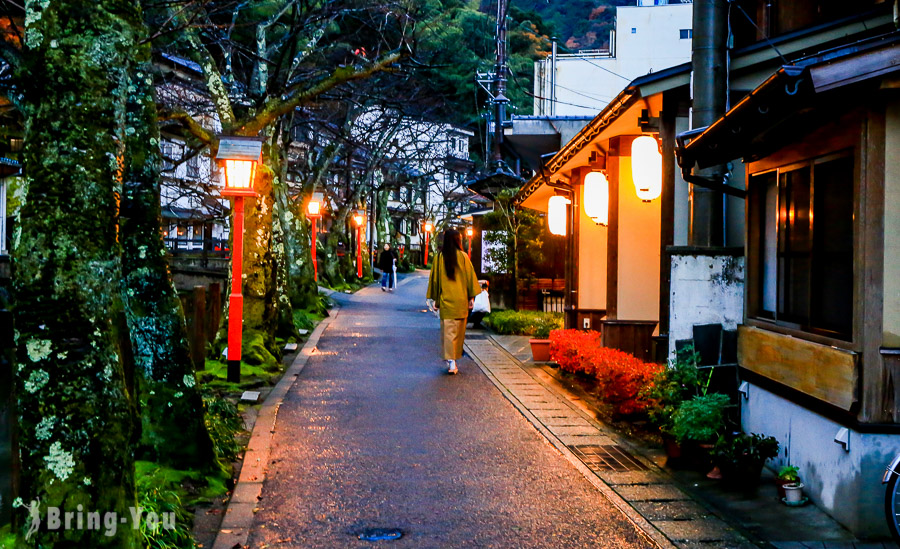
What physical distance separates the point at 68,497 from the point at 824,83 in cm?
554

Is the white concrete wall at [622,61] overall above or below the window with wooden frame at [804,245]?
above

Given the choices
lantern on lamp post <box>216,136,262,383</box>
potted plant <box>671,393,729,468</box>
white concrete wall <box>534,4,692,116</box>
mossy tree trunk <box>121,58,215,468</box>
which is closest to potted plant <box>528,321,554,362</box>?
lantern on lamp post <box>216,136,262,383</box>

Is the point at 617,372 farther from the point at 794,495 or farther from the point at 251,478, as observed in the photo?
the point at 251,478

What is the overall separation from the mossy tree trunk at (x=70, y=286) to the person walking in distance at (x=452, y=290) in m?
9.89

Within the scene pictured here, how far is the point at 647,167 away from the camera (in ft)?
37.8

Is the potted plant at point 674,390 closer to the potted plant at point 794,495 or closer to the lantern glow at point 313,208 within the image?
the potted plant at point 794,495

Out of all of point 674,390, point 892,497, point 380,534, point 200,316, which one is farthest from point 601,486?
point 200,316

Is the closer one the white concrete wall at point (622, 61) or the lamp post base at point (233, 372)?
the lamp post base at point (233, 372)

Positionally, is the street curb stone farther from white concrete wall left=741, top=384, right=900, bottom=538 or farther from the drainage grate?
white concrete wall left=741, top=384, right=900, bottom=538

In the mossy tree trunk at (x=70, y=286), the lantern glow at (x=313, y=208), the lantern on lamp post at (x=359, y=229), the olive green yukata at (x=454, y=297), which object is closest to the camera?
the mossy tree trunk at (x=70, y=286)

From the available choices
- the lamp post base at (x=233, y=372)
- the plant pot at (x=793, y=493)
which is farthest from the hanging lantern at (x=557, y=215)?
the plant pot at (x=793, y=493)

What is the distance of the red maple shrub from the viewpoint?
1061 cm

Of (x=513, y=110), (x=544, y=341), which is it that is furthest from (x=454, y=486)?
(x=513, y=110)

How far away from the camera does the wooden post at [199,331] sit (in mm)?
13492
